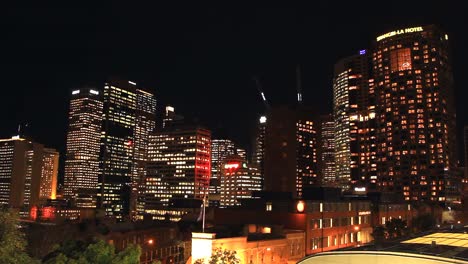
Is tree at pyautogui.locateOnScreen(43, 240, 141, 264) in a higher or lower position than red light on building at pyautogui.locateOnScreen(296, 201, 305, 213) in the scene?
lower

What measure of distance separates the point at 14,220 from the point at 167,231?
195 feet

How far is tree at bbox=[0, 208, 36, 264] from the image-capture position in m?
28.4

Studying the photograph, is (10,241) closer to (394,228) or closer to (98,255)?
(98,255)

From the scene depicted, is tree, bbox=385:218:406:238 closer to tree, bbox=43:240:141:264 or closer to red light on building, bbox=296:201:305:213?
red light on building, bbox=296:201:305:213

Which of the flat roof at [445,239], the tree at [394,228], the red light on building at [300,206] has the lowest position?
the tree at [394,228]

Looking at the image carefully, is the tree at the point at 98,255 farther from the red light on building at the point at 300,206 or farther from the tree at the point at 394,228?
the tree at the point at 394,228

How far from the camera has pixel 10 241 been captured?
29.1 metres

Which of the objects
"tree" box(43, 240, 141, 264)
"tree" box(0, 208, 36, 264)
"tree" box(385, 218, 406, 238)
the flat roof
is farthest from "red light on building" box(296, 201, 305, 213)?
"tree" box(0, 208, 36, 264)

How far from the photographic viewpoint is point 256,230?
87438mm

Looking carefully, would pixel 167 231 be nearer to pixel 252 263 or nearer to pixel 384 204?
pixel 252 263

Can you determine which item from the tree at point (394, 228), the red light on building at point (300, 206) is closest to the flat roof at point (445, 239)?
the red light on building at point (300, 206)

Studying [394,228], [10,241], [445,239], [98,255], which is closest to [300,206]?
[394,228]

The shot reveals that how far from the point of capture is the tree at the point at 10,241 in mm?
28406

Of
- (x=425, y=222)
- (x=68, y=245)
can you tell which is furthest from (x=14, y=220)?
(x=425, y=222)
